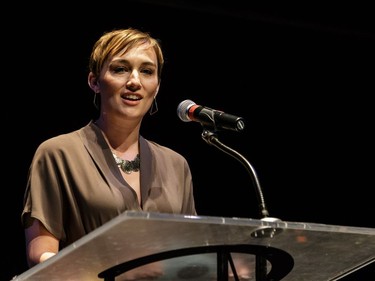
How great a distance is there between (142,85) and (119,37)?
187mm

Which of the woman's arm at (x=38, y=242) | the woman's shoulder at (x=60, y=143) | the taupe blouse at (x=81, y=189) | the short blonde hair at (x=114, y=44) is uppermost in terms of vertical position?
the short blonde hair at (x=114, y=44)

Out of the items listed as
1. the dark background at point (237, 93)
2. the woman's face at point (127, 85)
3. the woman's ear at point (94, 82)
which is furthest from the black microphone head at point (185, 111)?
the dark background at point (237, 93)

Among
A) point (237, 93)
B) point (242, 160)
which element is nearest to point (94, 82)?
point (242, 160)

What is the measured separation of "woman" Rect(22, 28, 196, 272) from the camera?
2406mm

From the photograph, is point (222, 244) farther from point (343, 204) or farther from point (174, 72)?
point (343, 204)

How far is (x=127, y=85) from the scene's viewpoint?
2.64 metres

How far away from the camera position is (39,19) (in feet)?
12.4

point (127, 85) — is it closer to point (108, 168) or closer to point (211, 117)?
point (108, 168)

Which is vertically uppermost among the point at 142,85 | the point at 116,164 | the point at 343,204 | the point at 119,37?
the point at 119,37

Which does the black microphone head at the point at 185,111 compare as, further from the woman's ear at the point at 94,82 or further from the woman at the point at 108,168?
the woman's ear at the point at 94,82

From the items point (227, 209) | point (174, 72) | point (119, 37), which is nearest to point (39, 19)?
point (174, 72)

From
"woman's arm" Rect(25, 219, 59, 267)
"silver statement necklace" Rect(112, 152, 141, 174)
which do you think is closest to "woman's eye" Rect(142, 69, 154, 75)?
"silver statement necklace" Rect(112, 152, 141, 174)

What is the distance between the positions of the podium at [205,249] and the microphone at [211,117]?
399mm

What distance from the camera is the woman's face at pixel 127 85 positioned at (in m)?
2.64
